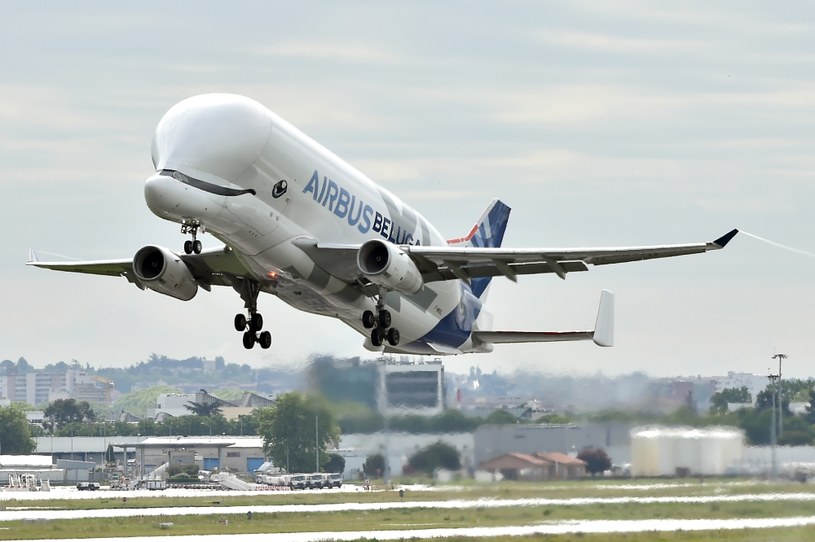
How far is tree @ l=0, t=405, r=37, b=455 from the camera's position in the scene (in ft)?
376

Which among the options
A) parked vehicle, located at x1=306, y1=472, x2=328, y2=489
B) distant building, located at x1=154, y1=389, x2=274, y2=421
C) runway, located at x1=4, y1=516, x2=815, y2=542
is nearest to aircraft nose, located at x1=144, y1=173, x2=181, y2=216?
runway, located at x1=4, y1=516, x2=815, y2=542

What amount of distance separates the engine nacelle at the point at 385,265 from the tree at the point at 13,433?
79.5 meters

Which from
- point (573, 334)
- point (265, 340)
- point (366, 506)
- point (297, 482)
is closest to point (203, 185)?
point (265, 340)

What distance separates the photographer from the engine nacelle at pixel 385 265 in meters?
40.3

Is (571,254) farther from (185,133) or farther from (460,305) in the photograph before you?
(185,133)

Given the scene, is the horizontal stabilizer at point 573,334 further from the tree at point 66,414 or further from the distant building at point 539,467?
the tree at point 66,414

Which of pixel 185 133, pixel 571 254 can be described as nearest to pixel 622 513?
pixel 571 254

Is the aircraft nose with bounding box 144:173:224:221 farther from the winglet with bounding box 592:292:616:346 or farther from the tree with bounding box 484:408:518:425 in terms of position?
the winglet with bounding box 592:292:616:346

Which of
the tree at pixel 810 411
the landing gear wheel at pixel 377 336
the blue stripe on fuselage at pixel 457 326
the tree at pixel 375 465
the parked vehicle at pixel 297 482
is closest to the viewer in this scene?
the tree at pixel 810 411

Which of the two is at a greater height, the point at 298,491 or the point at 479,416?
the point at 479,416

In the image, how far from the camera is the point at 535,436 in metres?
44.5

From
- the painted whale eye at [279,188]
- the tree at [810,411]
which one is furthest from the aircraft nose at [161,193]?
the tree at [810,411]

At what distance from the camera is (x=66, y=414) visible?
147125 mm

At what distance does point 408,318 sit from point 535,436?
4.87 meters
